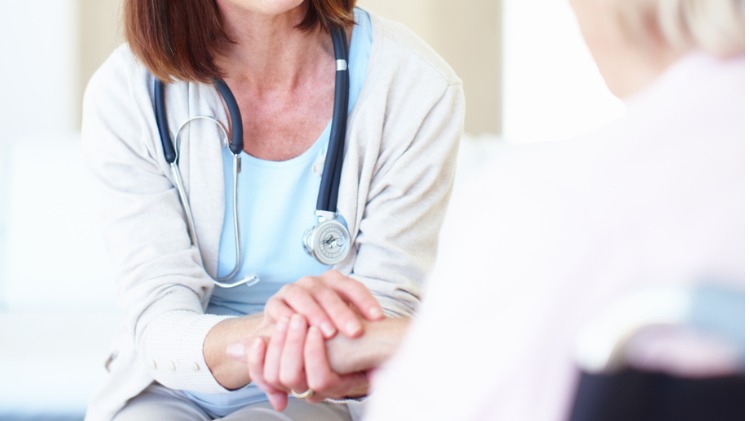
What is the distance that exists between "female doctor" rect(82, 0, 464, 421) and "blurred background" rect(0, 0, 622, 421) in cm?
99

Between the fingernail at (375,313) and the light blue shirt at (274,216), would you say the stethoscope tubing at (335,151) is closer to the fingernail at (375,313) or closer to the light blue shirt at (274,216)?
the light blue shirt at (274,216)

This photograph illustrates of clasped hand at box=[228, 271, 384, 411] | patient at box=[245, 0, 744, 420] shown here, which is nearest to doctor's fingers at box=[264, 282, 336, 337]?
clasped hand at box=[228, 271, 384, 411]

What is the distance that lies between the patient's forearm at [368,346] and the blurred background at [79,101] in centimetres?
140

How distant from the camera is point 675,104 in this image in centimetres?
60

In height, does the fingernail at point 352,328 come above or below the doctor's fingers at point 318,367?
above

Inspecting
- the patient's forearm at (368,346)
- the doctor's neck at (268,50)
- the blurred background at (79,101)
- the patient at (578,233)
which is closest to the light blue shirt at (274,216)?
the doctor's neck at (268,50)

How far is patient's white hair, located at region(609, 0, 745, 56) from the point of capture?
617 mm

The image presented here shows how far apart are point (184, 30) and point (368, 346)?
2.15 feet

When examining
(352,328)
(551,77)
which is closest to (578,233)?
(352,328)

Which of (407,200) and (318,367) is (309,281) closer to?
(318,367)

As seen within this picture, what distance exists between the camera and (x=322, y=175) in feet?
4.42

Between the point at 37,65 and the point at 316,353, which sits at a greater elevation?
the point at 37,65

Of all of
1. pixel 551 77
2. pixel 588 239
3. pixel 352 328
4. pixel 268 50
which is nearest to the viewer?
pixel 588 239

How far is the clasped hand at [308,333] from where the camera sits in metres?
1.01
